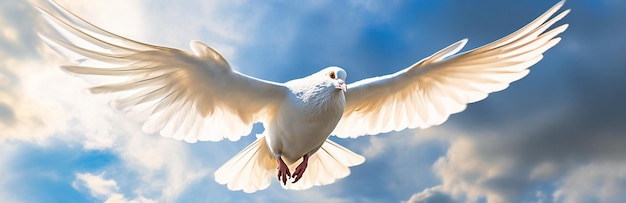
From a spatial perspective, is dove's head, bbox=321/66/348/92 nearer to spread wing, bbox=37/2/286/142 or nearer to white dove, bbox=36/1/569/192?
white dove, bbox=36/1/569/192

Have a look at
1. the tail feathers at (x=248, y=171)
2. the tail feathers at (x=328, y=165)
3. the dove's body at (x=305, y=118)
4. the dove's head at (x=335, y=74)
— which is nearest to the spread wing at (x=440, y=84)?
the tail feathers at (x=328, y=165)

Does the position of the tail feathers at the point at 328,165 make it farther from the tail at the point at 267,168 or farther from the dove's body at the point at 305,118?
the dove's body at the point at 305,118

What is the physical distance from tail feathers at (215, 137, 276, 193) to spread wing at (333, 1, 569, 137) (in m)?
0.88

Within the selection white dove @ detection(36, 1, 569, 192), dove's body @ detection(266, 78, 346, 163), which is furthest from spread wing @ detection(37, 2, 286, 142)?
dove's body @ detection(266, 78, 346, 163)

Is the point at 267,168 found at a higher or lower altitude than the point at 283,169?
higher

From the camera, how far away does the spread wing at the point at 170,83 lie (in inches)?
175

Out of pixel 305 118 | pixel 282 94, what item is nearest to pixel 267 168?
pixel 282 94

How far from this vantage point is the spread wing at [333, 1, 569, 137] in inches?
238

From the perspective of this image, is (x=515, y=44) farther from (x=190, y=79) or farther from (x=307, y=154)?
(x=190, y=79)

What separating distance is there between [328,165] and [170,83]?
95.2 inches

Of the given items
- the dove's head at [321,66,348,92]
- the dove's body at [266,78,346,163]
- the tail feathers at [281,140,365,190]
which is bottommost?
the dove's body at [266,78,346,163]

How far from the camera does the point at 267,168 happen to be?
22.0 feet

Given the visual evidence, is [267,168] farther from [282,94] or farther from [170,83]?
[170,83]

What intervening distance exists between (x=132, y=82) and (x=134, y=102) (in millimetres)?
208
